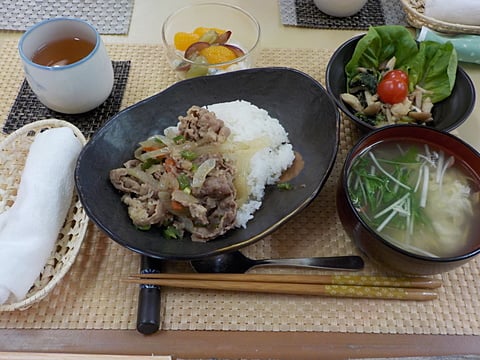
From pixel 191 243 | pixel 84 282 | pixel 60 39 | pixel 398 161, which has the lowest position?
pixel 84 282

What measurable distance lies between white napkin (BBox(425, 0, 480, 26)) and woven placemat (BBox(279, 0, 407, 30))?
0.20m

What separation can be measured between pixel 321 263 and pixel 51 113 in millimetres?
1262

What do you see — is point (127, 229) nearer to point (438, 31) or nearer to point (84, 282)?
point (84, 282)

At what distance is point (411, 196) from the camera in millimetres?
1472

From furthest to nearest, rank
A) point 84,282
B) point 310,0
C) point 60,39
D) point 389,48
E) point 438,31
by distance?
point 310,0 < point 438,31 < point 389,48 < point 60,39 < point 84,282

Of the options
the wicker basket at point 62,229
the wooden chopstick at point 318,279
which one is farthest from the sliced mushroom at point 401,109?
the wicker basket at point 62,229

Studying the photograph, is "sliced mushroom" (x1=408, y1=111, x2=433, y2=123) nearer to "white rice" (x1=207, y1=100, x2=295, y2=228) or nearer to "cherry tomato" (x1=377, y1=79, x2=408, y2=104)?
"cherry tomato" (x1=377, y1=79, x2=408, y2=104)

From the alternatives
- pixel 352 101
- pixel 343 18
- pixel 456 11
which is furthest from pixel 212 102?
pixel 456 11

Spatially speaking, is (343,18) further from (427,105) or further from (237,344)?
(237,344)

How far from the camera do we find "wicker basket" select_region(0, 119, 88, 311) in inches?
50.7

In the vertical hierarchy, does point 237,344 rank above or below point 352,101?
below

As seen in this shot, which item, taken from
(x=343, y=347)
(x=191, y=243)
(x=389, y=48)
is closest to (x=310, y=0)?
(x=389, y=48)

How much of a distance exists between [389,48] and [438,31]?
38 centimetres

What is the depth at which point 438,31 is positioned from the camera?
2.16 metres
